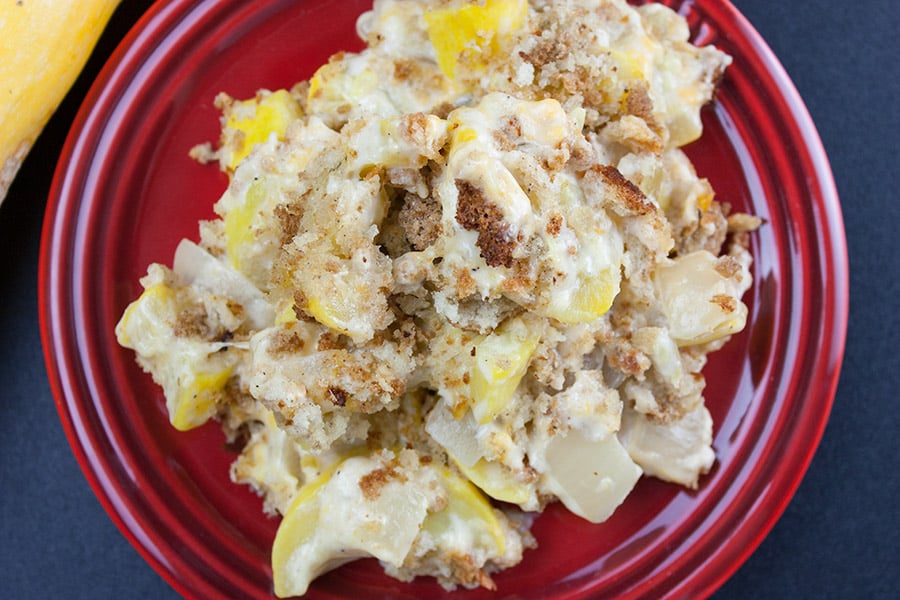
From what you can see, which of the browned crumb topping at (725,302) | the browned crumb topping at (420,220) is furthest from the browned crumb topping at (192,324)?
the browned crumb topping at (725,302)

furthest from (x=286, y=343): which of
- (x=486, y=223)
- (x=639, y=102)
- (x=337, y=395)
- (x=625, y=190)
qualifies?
(x=639, y=102)

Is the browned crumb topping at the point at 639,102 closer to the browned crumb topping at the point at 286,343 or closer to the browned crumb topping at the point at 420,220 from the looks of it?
the browned crumb topping at the point at 420,220

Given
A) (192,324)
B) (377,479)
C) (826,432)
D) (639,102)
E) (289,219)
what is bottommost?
(826,432)

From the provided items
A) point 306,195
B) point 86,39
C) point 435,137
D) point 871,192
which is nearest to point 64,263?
point 86,39

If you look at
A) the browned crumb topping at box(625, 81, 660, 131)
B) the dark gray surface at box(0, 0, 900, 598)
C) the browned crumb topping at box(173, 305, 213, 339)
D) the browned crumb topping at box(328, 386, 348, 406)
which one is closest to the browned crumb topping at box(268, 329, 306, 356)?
the browned crumb topping at box(328, 386, 348, 406)

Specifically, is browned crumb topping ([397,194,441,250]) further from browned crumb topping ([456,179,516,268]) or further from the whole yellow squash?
the whole yellow squash

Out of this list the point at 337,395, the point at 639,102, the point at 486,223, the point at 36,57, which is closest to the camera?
the point at 486,223

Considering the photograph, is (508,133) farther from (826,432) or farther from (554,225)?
(826,432)
